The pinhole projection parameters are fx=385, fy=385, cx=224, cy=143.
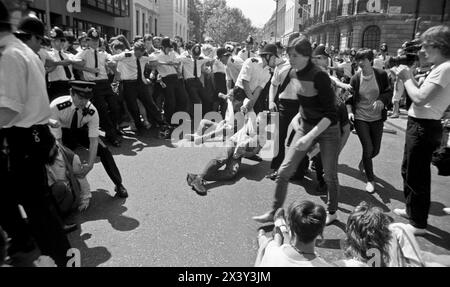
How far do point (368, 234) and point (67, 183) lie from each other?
3082mm

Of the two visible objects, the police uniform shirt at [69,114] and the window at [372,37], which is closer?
the police uniform shirt at [69,114]

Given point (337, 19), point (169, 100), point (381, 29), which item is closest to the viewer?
point (169, 100)

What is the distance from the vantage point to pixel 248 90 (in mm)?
6953

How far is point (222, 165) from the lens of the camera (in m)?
5.53

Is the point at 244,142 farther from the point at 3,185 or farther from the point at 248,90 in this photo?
the point at 3,185

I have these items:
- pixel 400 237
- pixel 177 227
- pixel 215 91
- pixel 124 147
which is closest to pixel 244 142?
pixel 177 227

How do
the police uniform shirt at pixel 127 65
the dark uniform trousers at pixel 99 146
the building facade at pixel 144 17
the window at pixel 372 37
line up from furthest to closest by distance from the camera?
the building facade at pixel 144 17 → the window at pixel 372 37 → the police uniform shirt at pixel 127 65 → the dark uniform trousers at pixel 99 146

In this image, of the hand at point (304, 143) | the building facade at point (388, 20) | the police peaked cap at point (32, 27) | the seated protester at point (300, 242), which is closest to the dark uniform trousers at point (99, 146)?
the police peaked cap at point (32, 27)

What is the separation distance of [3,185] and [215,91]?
7.91 metres

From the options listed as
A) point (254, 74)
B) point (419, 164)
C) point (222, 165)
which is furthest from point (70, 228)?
point (254, 74)

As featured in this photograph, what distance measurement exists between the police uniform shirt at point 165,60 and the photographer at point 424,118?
6.16 m

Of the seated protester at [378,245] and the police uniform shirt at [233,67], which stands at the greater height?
the police uniform shirt at [233,67]

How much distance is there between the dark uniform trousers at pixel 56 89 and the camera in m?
6.87

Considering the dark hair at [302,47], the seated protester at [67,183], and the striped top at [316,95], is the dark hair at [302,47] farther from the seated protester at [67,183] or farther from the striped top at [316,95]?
the seated protester at [67,183]
